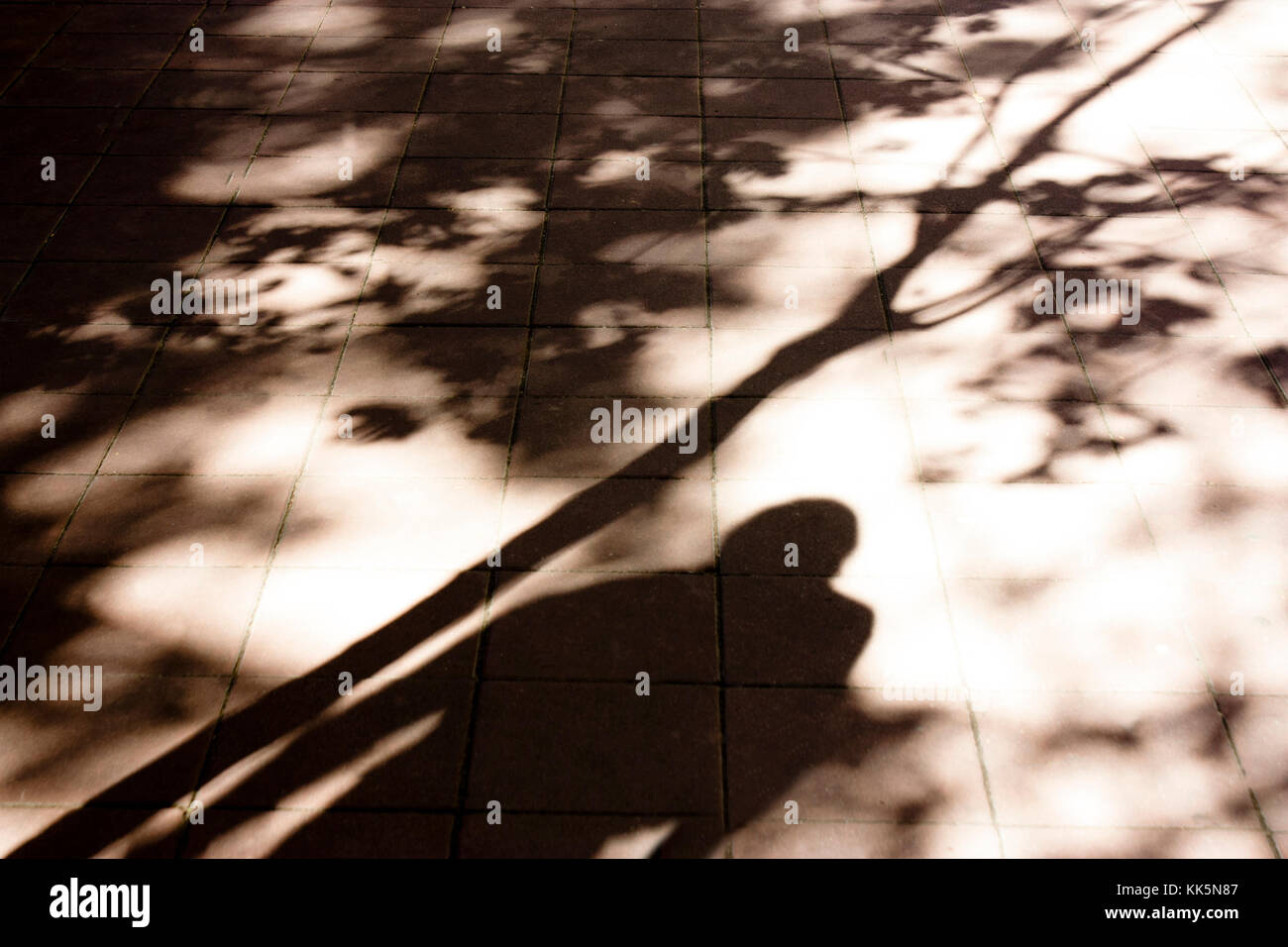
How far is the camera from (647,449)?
4.90 m

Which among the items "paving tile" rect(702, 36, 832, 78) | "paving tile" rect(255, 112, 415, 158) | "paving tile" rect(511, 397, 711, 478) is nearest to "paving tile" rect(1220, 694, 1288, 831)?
"paving tile" rect(511, 397, 711, 478)

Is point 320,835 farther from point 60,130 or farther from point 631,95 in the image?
point 60,130

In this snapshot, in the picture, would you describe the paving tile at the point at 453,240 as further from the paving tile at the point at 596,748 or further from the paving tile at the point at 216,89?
the paving tile at the point at 596,748

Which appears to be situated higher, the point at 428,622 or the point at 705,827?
the point at 428,622

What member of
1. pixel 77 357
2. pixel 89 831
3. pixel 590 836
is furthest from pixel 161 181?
pixel 590 836

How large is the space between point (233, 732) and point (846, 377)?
3558 millimetres

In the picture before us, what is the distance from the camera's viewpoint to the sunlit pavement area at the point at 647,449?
12.5 ft

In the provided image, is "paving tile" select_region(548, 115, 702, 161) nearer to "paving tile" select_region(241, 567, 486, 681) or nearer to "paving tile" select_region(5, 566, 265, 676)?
"paving tile" select_region(241, 567, 486, 681)

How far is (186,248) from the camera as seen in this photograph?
6.02 m

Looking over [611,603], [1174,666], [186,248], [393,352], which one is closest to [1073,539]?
[1174,666]

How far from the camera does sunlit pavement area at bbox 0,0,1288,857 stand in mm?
3797

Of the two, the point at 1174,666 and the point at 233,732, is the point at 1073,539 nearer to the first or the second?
the point at 1174,666

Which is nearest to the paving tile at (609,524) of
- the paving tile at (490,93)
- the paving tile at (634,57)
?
the paving tile at (490,93)
